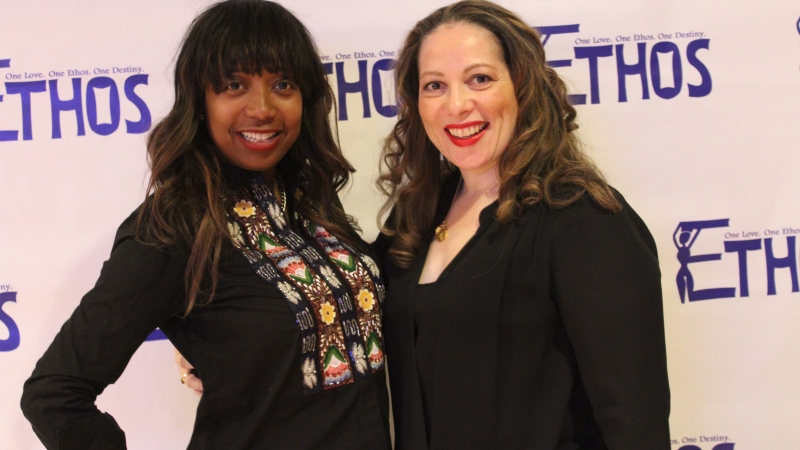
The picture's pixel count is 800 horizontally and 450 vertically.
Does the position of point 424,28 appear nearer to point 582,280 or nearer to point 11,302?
point 582,280

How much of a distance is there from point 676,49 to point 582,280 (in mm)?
1145

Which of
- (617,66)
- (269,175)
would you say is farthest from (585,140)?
(269,175)

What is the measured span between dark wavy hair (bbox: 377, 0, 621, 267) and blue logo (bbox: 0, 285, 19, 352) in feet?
4.07

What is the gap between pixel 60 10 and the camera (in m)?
2.07

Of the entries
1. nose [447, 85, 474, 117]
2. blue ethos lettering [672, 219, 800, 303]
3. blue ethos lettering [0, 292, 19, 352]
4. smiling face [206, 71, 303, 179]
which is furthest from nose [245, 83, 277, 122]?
blue ethos lettering [672, 219, 800, 303]

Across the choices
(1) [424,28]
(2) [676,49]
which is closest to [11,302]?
(1) [424,28]

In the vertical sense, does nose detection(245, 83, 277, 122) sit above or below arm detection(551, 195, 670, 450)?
above

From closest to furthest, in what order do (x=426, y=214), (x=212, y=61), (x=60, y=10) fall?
(x=212, y=61) → (x=426, y=214) → (x=60, y=10)

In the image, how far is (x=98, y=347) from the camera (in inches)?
53.4

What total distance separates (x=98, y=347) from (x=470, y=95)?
0.94 metres

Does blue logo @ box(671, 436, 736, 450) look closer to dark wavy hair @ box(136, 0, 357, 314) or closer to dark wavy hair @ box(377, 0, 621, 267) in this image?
dark wavy hair @ box(377, 0, 621, 267)

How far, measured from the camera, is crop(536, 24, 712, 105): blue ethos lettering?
2123 millimetres

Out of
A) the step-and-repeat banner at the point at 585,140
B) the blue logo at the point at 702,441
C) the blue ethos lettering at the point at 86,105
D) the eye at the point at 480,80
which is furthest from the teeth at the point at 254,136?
the blue logo at the point at 702,441

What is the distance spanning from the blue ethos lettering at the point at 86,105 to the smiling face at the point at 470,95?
1.00m
